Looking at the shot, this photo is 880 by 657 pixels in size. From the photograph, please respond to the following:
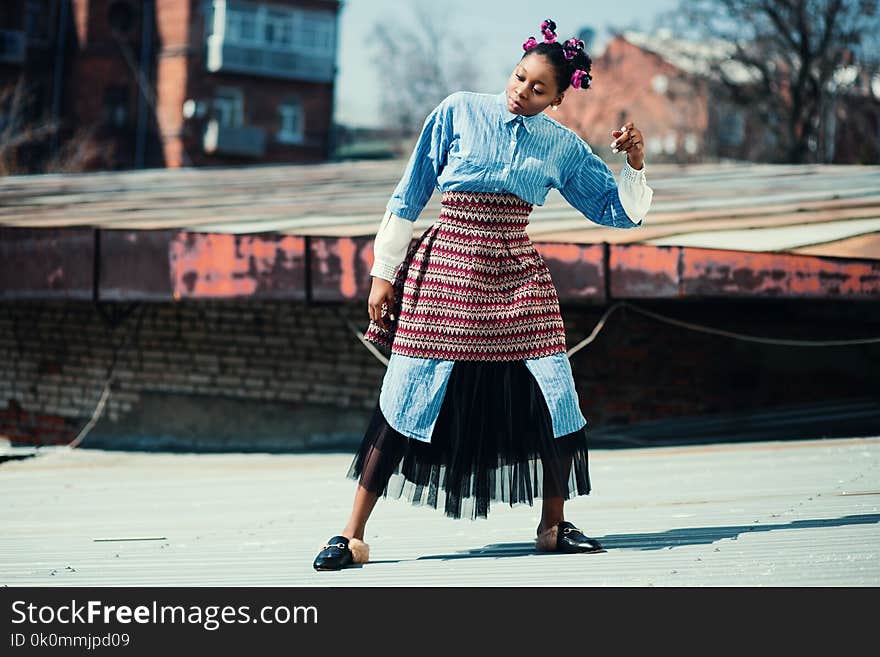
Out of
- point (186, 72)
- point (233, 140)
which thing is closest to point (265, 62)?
point (186, 72)

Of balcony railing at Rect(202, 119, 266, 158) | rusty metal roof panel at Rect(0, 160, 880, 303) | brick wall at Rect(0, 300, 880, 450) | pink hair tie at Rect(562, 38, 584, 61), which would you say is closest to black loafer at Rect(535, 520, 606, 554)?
pink hair tie at Rect(562, 38, 584, 61)

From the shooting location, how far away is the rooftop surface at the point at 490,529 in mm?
2992

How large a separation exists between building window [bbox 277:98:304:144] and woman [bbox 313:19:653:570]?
3509cm

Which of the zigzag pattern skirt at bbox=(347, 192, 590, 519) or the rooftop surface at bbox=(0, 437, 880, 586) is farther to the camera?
the zigzag pattern skirt at bbox=(347, 192, 590, 519)

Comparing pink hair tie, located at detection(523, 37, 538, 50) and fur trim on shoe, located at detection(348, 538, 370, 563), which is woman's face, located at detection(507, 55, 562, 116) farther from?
fur trim on shoe, located at detection(348, 538, 370, 563)

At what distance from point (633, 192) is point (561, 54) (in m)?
0.43

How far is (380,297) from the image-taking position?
Result: 132 inches

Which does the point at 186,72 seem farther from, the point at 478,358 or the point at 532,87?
the point at 478,358

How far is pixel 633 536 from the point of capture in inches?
140

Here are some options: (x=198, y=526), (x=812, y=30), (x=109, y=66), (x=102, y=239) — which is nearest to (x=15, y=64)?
(x=109, y=66)

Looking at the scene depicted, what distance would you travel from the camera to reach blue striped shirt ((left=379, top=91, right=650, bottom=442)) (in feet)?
10.8

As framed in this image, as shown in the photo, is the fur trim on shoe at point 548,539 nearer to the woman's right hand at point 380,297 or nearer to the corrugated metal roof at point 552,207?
the woman's right hand at point 380,297

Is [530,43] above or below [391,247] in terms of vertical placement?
above
